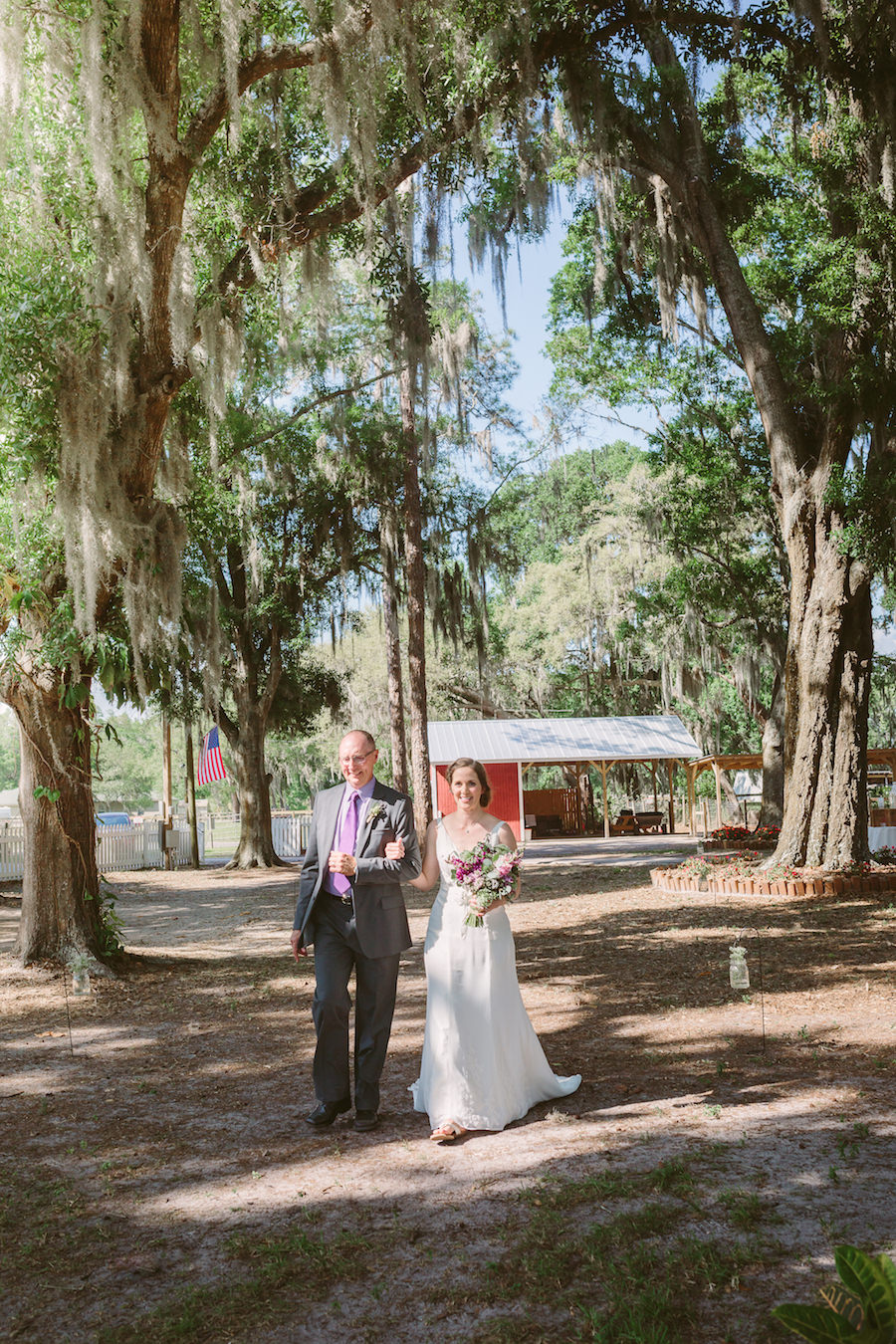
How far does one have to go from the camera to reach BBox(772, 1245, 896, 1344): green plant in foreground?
1902mm

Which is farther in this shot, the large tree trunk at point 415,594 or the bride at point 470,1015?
the large tree trunk at point 415,594

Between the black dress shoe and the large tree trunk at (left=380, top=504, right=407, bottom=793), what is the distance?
505 inches

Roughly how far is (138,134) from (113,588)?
3342mm

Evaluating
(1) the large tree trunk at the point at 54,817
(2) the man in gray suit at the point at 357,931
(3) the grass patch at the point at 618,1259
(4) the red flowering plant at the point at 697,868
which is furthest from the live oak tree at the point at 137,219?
(4) the red flowering plant at the point at 697,868

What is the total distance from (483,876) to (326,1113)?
3.78 ft

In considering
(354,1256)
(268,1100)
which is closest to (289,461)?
(268,1100)

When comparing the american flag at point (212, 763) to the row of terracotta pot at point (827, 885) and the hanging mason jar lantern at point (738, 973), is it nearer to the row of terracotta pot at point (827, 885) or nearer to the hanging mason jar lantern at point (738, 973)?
the row of terracotta pot at point (827, 885)

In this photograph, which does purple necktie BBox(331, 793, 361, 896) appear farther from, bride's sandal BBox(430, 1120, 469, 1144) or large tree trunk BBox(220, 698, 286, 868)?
large tree trunk BBox(220, 698, 286, 868)

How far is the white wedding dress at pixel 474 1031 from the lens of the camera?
4059 mm

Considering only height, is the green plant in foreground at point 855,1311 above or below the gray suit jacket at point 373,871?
below

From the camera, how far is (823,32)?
835 centimetres

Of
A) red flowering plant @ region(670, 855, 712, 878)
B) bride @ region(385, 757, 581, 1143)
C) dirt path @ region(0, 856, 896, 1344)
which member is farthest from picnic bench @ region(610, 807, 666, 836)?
bride @ region(385, 757, 581, 1143)

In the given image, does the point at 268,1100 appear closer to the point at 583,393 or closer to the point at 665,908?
the point at 665,908

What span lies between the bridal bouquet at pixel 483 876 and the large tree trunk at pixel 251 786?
15.4 m
